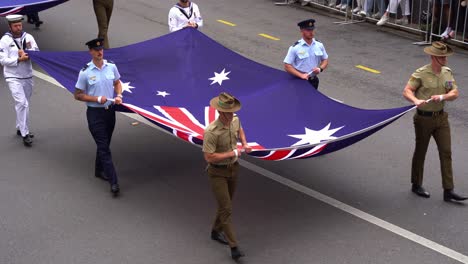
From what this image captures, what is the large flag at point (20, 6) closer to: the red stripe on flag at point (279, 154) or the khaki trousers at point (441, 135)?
the red stripe on flag at point (279, 154)

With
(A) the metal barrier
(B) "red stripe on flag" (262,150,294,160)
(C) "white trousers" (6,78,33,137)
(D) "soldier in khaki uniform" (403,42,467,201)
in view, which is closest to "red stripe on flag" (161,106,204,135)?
(B) "red stripe on flag" (262,150,294,160)

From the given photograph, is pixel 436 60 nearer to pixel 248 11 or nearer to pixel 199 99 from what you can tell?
pixel 199 99

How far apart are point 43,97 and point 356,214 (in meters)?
6.09

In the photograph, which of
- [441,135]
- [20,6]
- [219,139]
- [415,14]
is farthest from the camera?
[415,14]

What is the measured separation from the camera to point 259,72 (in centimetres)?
1012

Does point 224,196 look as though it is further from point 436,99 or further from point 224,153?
point 436,99

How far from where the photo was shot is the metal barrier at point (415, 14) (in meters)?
14.8

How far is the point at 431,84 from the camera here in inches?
330

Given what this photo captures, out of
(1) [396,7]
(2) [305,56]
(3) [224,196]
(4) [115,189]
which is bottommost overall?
(4) [115,189]

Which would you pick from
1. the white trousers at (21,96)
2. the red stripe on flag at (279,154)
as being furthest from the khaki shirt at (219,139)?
the white trousers at (21,96)

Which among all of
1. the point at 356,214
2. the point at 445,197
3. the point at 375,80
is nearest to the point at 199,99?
the point at 356,214

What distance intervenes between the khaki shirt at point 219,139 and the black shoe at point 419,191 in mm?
2631

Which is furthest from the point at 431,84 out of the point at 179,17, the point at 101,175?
the point at 179,17

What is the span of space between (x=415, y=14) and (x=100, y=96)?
928 centimetres
